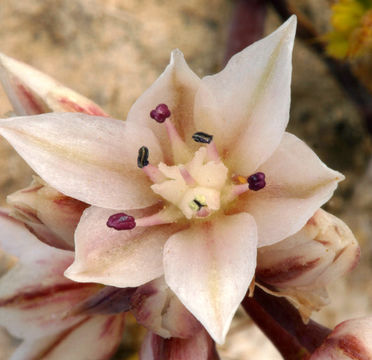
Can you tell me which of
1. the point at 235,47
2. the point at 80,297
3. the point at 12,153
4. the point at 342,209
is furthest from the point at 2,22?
the point at 342,209

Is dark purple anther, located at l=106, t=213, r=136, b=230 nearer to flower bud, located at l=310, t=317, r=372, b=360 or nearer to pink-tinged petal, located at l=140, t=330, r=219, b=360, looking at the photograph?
pink-tinged petal, located at l=140, t=330, r=219, b=360

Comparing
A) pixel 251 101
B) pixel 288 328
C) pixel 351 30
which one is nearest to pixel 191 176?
pixel 251 101

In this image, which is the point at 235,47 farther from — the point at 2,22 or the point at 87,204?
the point at 87,204

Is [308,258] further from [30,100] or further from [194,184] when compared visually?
[30,100]

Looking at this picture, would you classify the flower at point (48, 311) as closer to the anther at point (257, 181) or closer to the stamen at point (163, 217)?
the stamen at point (163, 217)

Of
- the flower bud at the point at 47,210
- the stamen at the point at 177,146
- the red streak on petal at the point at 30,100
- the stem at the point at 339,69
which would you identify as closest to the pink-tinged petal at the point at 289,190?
the stamen at the point at 177,146
